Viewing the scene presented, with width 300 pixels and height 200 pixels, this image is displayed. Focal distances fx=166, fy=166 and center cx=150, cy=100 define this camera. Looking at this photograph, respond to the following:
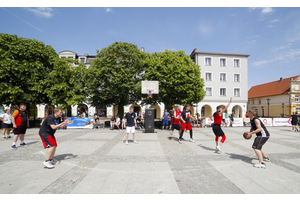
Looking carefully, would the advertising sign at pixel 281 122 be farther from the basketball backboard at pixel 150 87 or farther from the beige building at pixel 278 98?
the beige building at pixel 278 98

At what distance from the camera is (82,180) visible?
157 inches

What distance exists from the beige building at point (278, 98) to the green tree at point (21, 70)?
A: 42.6 m

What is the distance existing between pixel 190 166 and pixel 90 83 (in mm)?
17390

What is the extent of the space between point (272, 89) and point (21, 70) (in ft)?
197

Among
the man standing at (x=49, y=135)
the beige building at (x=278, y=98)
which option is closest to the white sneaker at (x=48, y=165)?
the man standing at (x=49, y=135)

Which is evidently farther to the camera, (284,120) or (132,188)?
(284,120)

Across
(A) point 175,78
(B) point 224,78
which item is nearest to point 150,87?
(A) point 175,78

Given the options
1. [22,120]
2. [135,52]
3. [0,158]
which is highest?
[135,52]

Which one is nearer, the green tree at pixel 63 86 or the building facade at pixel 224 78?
the green tree at pixel 63 86

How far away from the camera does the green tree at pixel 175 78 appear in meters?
18.1

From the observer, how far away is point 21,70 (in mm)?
16203

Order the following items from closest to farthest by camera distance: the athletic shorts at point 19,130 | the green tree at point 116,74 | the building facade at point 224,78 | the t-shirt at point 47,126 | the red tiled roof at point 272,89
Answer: the t-shirt at point 47,126, the athletic shorts at point 19,130, the green tree at point 116,74, the building facade at point 224,78, the red tiled roof at point 272,89
